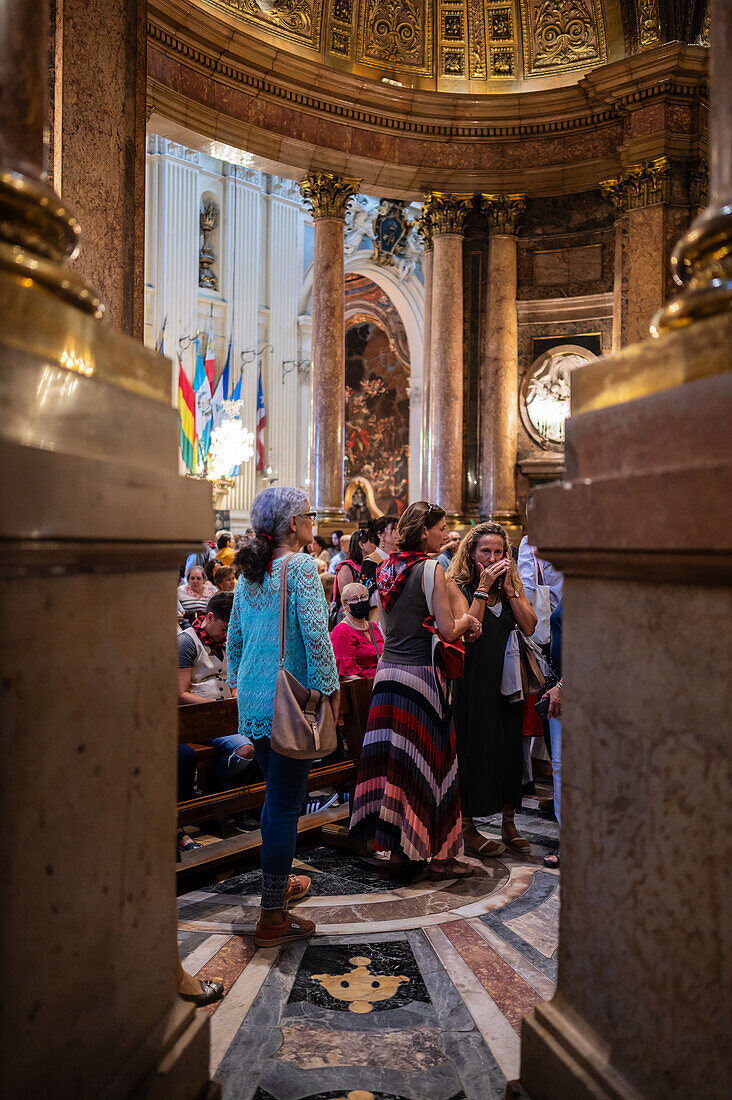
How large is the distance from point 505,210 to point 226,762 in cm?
983

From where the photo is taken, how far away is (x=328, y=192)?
465 inches

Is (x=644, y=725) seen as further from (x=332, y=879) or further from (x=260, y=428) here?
(x=260, y=428)

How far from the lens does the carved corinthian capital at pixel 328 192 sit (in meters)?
11.8

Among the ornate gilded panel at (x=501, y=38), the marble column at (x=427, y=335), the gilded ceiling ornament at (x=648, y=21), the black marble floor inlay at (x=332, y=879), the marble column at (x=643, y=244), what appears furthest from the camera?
the marble column at (x=427, y=335)

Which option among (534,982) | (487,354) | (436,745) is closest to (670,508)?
(534,982)

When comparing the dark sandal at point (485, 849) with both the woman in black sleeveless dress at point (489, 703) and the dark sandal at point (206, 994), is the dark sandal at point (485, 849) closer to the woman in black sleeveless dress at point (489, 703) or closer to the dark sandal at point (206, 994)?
the woman in black sleeveless dress at point (489, 703)

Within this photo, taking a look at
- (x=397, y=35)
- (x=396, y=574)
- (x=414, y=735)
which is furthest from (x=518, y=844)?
(x=397, y=35)

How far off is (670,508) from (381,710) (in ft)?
9.42

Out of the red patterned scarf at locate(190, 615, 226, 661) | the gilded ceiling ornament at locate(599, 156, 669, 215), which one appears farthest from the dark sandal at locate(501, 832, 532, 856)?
the gilded ceiling ornament at locate(599, 156, 669, 215)

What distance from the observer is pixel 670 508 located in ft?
4.79

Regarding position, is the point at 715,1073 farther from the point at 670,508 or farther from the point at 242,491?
the point at 242,491

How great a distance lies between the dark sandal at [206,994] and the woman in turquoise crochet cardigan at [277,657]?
442 mm

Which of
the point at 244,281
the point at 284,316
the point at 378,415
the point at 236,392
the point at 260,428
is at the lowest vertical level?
the point at 260,428

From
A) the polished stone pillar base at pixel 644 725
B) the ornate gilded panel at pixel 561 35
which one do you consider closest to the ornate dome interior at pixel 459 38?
the ornate gilded panel at pixel 561 35
